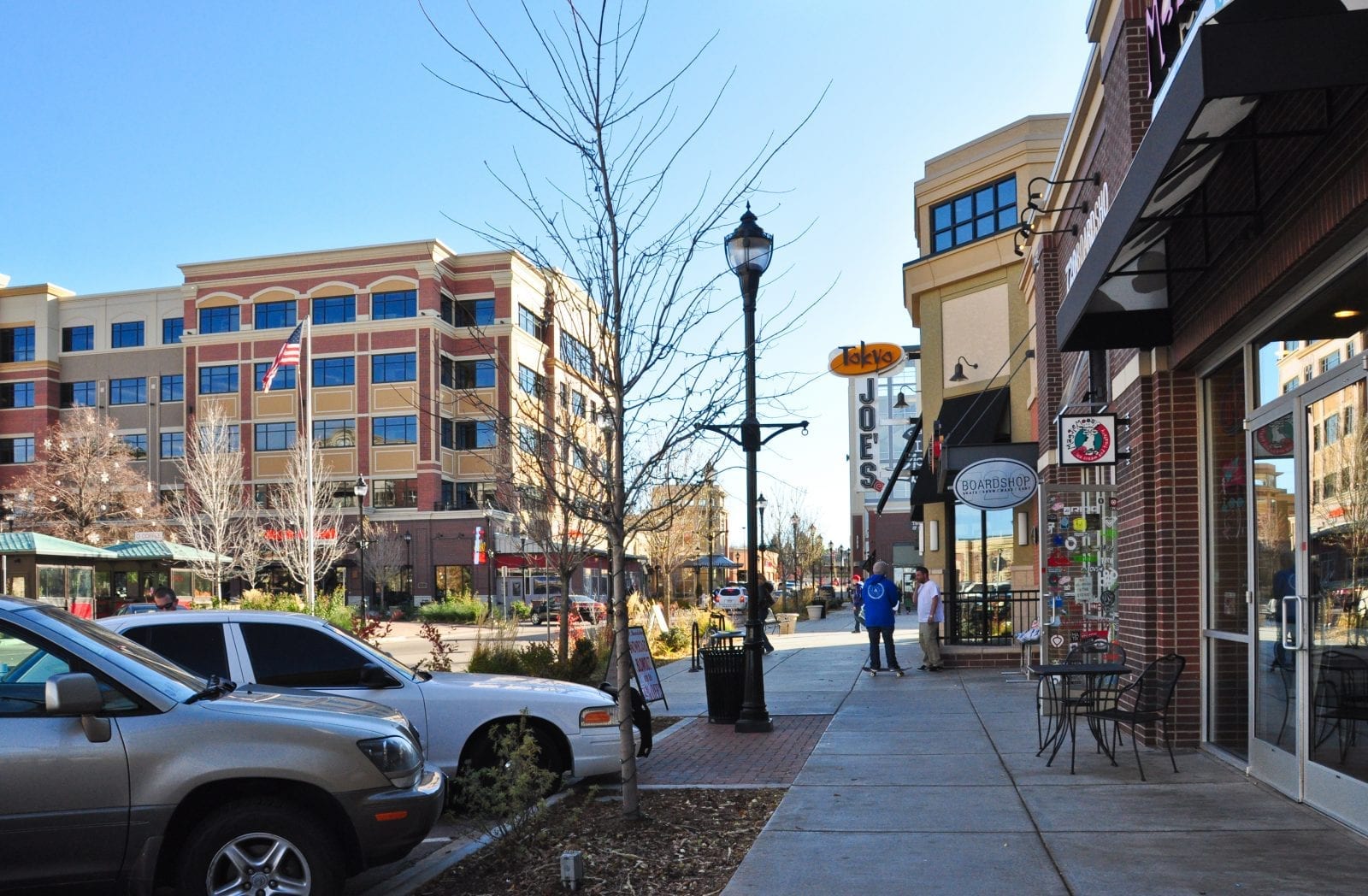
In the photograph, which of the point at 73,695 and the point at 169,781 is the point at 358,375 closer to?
the point at 169,781

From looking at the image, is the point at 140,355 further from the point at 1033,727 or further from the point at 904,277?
the point at 1033,727

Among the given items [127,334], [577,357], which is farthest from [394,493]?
[577,357]

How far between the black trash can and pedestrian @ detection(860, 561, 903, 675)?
233 inches

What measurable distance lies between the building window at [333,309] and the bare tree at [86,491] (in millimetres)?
11220

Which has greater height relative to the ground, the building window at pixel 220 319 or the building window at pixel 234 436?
the building window at pixel 220 319

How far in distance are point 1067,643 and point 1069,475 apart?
2.78 meters

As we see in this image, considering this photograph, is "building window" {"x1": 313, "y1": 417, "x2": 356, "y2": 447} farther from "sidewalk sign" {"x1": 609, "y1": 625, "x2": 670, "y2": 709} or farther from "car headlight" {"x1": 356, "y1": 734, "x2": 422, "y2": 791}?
"car headlight" {"x1": 356, "y1": 734, "x2": 422, "y2": 791}

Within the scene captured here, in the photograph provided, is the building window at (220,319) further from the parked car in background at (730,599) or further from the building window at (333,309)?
the parked car in background at (730,599)

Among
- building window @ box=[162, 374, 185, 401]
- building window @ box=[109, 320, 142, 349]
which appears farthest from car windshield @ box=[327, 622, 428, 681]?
building window @ box=[109, 320, 142, 349]

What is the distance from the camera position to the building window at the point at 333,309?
197 ft

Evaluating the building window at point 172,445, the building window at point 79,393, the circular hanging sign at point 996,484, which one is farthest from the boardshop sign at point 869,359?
the building window at point 79,393

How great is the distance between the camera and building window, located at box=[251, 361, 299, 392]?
59.9m

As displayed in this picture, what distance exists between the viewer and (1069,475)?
16.2 m

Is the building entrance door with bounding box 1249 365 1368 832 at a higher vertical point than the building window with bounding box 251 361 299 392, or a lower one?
lower
